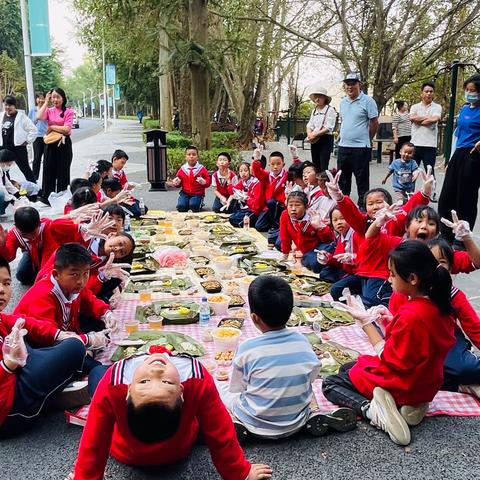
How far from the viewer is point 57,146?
8.30m

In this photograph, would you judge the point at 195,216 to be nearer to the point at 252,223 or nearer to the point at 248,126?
the point at 252,223

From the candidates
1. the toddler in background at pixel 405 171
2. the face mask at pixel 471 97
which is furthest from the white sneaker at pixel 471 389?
the toddler in background at pixel 405 171

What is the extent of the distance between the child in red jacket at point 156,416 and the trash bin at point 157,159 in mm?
8260

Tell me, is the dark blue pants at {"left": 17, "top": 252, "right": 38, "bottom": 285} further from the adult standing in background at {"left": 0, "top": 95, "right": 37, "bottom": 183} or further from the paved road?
the adult standing in background at {"left": 0, "top": 95, "right": 37, "bottom": 183}

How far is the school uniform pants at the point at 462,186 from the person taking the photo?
5527 millimetres

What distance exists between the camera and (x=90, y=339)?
3123 mm

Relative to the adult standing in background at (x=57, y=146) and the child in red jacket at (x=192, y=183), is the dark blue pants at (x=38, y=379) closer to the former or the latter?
Result: the child in red jacket at (x=192, y=183)

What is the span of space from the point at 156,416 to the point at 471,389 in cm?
205

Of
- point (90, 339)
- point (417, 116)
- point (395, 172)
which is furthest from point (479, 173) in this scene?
point (90, 339)

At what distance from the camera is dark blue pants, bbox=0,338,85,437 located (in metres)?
A: 2.63

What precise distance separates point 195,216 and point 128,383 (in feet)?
19.9

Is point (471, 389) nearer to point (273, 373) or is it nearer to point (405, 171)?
point (273, 373)

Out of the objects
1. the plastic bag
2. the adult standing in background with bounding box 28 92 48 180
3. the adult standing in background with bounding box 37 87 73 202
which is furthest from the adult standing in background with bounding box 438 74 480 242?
the adult standing in background with bounding box 28 92 48 180

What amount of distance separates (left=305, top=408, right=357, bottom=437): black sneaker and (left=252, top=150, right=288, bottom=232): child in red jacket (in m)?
4.67
